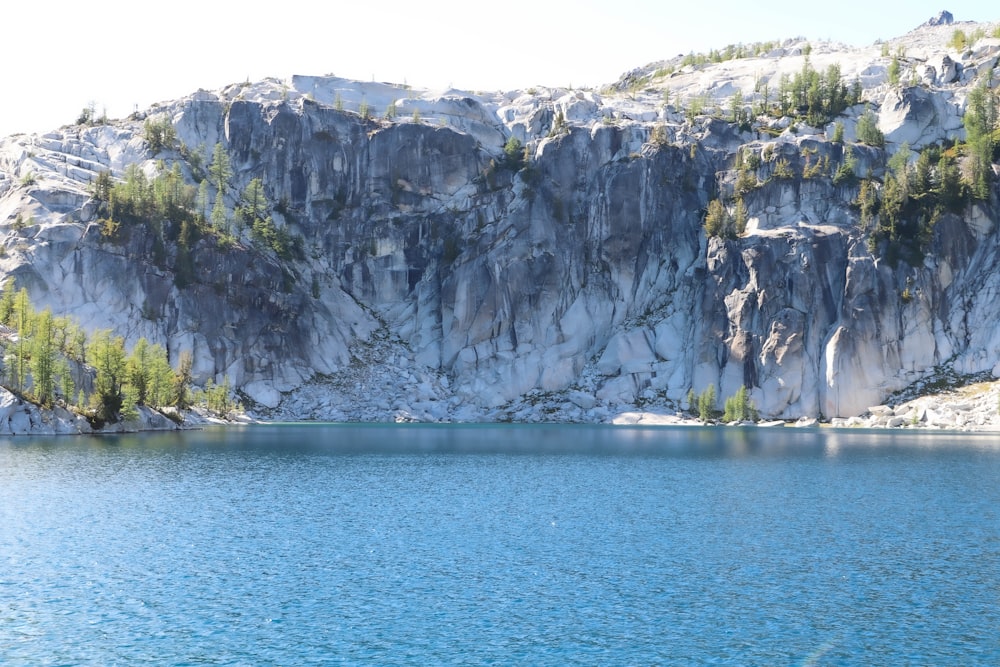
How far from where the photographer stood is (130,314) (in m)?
192

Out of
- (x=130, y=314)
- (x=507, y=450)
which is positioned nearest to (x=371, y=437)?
(x=507, y=450)

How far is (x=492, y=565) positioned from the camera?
→ 44406mm

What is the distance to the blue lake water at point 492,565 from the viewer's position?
1260 inches

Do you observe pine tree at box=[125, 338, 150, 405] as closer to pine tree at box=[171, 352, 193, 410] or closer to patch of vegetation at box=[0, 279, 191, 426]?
patch of vegetation at box=[0, 279, 191, 426]

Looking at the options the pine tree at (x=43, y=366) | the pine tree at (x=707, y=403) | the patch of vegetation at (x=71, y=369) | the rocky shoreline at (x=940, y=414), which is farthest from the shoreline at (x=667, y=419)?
the patch of vegetation at (x=71, y=369)

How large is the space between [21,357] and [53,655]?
104274 mm

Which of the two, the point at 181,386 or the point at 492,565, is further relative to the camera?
Result: the point at 181,386

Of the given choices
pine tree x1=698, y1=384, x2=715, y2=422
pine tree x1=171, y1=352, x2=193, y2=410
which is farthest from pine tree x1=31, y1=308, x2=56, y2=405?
pine tree x1=698, y1=384, x2=715, y2=422

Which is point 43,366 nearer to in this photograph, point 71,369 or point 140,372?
point 71,369

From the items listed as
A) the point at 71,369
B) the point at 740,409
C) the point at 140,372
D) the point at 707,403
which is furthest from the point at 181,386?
the point at 740,409

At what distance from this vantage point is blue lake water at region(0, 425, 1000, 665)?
32.0 m

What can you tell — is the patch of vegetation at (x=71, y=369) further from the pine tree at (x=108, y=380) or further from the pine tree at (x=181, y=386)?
the pine tree at (x=181, y=386)

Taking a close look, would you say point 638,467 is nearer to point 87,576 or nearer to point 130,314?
point 87,576

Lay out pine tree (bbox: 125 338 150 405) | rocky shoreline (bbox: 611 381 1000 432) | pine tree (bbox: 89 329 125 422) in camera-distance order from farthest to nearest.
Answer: rocky shoreline (bbox: 611 381 1000 432) → pine tree (bbox: 125 338 150 405) → pine tree (bbox: 89 329 125 422)
